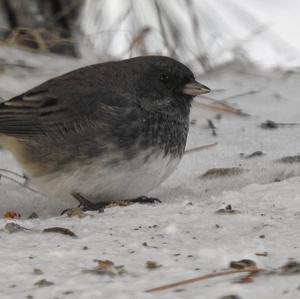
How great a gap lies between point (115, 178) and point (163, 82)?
64 centimetres

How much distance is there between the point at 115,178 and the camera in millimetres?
3715

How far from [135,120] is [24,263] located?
1.27m

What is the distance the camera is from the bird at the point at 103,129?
3748 millimetres

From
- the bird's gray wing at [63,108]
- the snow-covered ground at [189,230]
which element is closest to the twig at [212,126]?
the snow-covered ground at [189,230]

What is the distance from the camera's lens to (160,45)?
6.37 metres

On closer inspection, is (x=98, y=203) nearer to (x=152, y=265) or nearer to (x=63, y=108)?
(x=63, y=108)

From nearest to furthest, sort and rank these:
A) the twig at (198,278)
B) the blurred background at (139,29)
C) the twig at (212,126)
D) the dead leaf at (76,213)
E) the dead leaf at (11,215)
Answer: the twig at (198,278), the dead leaf at (76,213), the dead leaf at (11,215), the twig at (212,126), the blurred background at (139,29)

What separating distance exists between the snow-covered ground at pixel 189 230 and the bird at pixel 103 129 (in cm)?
21

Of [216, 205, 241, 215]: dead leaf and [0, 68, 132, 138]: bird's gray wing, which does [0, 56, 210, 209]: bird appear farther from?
[216, 205, 241, 215]: dead leaf

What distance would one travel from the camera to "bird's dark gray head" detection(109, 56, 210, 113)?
4.07 meters

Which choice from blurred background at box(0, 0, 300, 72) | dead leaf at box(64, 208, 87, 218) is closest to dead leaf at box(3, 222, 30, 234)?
dead leaf at box(64, 208, 87, 218)

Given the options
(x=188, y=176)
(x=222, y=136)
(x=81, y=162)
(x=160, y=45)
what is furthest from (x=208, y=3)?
(x=81, y=162)

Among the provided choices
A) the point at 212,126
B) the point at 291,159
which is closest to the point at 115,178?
the point at 291,159

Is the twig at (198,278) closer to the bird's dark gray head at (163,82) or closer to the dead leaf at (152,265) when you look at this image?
the dead leaf at (152,265)
